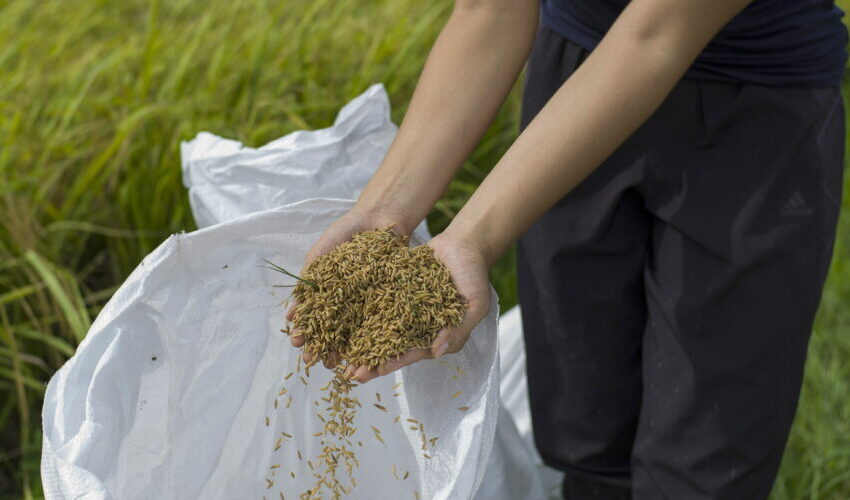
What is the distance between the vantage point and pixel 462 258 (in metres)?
1.20

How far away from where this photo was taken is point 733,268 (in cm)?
135

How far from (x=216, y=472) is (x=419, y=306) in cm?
54

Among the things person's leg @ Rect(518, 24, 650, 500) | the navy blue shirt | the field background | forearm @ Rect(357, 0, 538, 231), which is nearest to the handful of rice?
forearm @ Rect(357, 0, 538, 231)

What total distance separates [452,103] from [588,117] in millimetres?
261

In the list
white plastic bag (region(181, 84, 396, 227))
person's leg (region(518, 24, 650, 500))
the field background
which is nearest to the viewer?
person's leg (region(518, 24, 650, 500))

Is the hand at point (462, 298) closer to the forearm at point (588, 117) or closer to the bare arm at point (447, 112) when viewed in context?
the forearm at point (588, 117)

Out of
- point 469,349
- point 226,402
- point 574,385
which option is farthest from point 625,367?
point 226,402

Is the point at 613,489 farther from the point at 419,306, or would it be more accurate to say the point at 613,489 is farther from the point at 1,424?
the point at 1,424

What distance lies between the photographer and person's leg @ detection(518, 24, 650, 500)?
1.44 metres

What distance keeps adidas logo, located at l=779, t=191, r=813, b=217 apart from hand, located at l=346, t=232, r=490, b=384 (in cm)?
46

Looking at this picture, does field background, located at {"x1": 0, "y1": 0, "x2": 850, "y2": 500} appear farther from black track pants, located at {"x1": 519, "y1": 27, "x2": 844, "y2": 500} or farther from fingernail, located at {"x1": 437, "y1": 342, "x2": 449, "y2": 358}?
fingernail, located at {"x1": 437, "y1": 342, "x2": 449, "y2": 358}

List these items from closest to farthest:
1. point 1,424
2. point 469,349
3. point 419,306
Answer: point 419,306
point 469,349
point 1,424

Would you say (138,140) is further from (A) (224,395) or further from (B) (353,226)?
(B) (353,226)

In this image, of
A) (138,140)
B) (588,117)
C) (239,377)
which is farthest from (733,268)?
(138,140)
